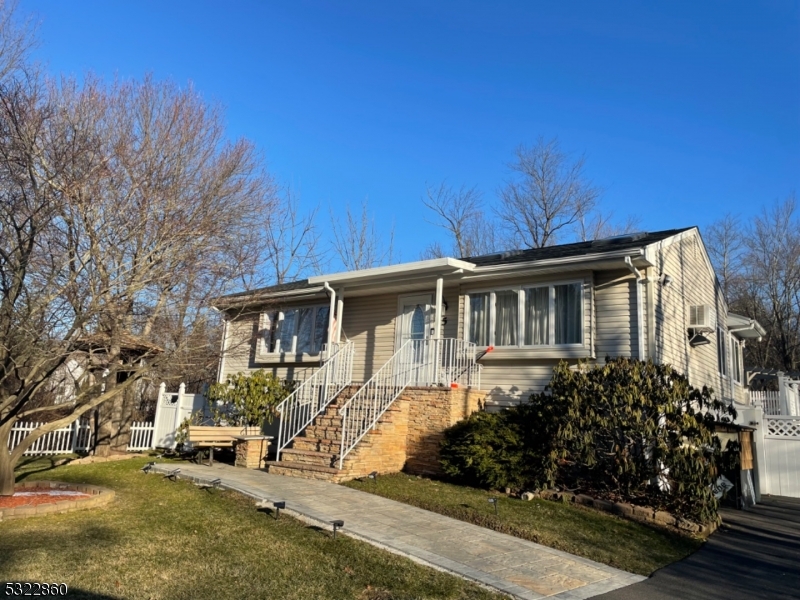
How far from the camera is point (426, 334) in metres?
14.4

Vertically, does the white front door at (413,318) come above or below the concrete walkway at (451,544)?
above

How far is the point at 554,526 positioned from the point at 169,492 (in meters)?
5.71

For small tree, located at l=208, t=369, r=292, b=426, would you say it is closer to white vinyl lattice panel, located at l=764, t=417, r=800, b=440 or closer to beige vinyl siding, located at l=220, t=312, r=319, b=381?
beige vinyl siding, located at l=220, t=312, r=319, b=381

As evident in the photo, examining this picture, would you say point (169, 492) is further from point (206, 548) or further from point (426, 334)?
point (426, 334)

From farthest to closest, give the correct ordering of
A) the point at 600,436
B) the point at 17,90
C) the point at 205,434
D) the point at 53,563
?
the point at 205,434 → the point at 600,436 → the point at 17,90 → the point at 53,563

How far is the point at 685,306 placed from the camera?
13.9 metres

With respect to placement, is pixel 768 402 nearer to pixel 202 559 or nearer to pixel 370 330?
pixel 370 330

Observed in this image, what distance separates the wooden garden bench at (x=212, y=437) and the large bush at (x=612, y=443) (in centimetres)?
476

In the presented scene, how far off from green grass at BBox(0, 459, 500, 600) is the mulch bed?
79 centimetres

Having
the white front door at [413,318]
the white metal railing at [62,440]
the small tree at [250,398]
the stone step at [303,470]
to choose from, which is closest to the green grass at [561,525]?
the stone step at [303,470]

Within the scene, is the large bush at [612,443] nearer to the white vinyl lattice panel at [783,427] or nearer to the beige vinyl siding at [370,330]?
the white vinyl lattice panel at [783,427]

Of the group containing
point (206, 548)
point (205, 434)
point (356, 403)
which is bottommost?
point (206, 548)

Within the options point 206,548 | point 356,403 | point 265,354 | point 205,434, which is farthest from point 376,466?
point 265,354

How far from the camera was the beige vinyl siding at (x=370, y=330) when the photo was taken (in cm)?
1523
